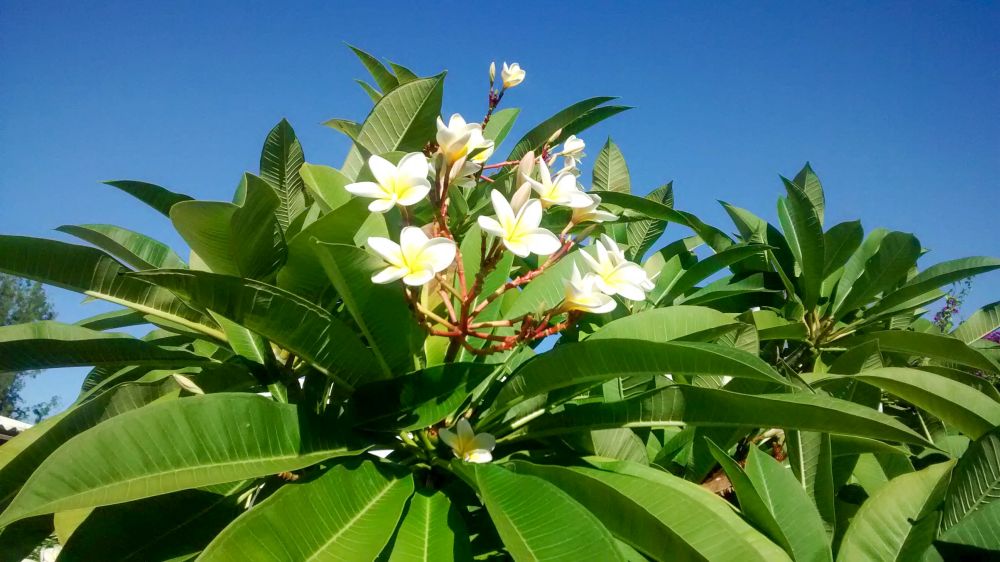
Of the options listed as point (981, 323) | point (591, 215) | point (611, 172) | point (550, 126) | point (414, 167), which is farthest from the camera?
point (981, 323)

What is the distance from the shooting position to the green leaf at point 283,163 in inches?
59.0

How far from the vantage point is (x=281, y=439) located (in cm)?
105

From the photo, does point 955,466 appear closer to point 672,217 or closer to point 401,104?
point 672,217

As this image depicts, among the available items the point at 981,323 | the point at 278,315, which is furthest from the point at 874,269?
the point at 278,315

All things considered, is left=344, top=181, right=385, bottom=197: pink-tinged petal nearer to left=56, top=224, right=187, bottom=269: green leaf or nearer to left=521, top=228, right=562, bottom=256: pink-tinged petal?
left=521, top=228, right=562, bottom=256: pink-tinged petal

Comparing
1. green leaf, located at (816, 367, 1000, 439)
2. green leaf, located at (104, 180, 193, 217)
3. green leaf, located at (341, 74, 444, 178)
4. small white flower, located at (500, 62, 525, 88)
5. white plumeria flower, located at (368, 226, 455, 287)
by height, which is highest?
small white flower, located at (500, 62, 525, 88)

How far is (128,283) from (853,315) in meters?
2.35

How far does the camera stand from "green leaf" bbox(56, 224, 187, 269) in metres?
1.42

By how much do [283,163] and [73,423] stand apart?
643 millimetres

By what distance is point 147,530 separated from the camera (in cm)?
114

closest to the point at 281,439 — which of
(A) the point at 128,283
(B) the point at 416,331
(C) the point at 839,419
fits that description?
(B) the point at 416,331

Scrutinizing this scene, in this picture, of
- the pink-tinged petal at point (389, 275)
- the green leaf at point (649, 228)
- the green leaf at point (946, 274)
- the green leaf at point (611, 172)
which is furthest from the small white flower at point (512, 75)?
the green leaf at point (946, 274)

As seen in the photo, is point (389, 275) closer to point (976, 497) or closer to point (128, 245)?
point (128, 245)

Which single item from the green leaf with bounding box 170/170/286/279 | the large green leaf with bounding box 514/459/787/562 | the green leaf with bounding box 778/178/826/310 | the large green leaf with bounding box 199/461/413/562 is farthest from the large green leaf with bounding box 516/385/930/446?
the green leaf with bounding box 778/178/826/310
